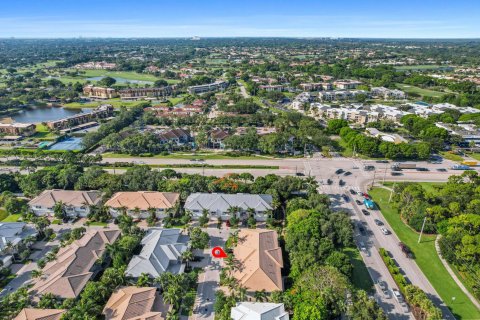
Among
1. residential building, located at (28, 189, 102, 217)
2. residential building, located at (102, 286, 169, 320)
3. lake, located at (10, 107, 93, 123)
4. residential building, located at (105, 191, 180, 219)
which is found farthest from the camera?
lake, located at (10, 107, 93, 123)

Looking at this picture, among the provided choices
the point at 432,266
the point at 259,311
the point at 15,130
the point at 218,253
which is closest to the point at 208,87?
the point at 15,130

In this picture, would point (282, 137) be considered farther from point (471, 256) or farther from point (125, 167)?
point (471, 256)

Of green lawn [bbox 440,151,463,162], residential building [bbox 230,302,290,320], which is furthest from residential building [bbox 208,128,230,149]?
green lawn [bbox 440,151,463,162]

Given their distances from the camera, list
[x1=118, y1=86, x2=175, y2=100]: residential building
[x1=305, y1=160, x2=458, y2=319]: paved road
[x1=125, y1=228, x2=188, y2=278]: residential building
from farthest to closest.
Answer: [x1=118, y1=86, x2=175, y2=100]: residential building → [x1=305, y1=160, x2=458, y2=319]: paved road → [x1=125, y1=228, x2=188, y2=278]: residential building

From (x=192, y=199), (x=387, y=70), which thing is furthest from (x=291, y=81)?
(x=192, y=199)

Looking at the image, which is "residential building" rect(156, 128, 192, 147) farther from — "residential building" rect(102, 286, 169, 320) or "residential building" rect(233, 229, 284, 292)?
"residential building" rect(102, 286, 169, 320)

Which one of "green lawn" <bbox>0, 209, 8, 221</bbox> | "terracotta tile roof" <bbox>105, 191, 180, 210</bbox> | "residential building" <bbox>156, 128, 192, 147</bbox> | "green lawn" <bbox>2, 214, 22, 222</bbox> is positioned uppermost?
"residential building" <bbox>156, 128, 192, 147</bbox>
